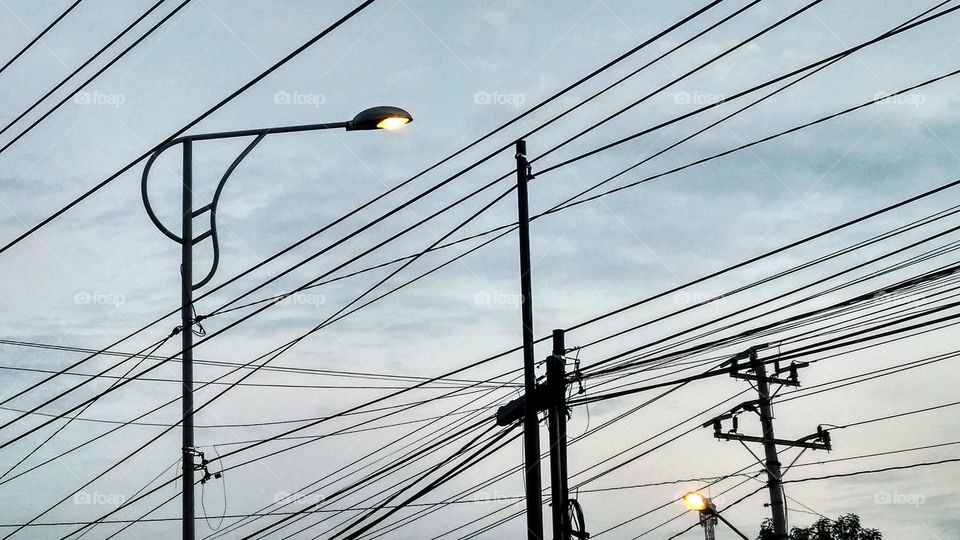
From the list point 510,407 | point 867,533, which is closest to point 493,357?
point 510,407

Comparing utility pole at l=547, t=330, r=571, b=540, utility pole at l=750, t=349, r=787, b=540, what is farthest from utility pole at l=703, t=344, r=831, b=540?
utility pole at l=547, t=330, r=571, b=540

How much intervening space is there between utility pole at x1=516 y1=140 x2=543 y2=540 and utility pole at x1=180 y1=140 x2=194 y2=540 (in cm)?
408

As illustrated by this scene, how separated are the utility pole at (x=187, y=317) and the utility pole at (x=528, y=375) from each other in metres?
4.08

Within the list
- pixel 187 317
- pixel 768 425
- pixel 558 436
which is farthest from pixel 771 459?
pixel 187 317

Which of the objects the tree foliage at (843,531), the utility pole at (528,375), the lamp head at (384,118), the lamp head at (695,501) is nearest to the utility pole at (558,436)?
the utility pole at (528,375)

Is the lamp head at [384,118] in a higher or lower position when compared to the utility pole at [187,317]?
higher

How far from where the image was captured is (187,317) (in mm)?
14000

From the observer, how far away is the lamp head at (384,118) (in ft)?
41.3

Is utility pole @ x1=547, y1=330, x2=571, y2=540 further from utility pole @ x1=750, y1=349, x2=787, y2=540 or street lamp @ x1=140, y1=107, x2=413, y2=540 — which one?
utility pole @ x1=750, y1=349, x2=787, y2=540

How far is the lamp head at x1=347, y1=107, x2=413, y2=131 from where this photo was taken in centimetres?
1260

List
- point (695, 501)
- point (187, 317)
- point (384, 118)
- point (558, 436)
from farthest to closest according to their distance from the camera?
point (695, 501)
point (558, 436)
point (187, 317)
point (384, 118)

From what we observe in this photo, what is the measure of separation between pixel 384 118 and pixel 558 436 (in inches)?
187

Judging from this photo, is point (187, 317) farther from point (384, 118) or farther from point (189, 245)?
point (384, 118)

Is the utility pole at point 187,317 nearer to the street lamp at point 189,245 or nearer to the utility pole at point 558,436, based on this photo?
the street lamp at point 189,245
